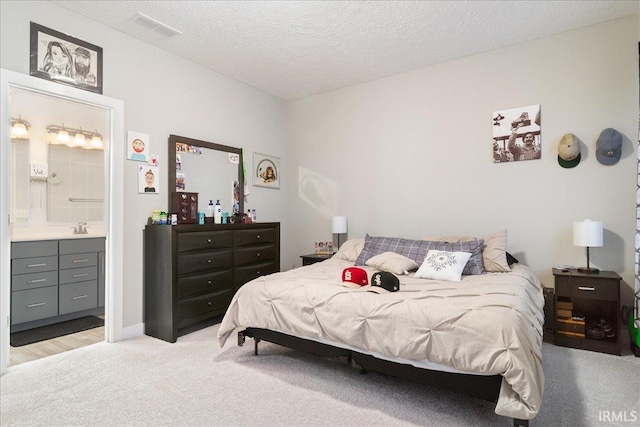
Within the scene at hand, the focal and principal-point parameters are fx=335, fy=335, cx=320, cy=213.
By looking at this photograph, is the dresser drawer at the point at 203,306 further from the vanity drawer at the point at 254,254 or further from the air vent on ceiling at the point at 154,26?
the air vent on ceiling at the point at 154,26

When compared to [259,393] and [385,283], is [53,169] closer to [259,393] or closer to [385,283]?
[259,393]

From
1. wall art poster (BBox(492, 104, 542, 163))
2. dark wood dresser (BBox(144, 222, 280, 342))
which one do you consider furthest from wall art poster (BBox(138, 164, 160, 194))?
wall art poster (BBox(492, 104, 542, 163))

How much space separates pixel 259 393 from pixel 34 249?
3029 millimetres

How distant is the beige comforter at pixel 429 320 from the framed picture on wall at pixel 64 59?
90.5 inches

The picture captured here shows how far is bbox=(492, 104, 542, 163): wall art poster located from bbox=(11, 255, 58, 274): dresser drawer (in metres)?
4.90

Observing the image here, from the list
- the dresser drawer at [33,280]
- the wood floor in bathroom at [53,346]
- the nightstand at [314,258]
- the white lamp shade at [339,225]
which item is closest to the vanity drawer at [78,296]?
the dresser drawer at [33,280]

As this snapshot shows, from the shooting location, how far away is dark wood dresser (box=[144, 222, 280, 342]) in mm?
3102

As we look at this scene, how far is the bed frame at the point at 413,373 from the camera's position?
5.64 feet

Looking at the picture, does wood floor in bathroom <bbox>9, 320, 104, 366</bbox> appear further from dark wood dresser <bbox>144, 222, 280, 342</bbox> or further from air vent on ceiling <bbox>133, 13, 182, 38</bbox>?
air vent on ceiling <bbox>133, 13, 182, 38</bbox>

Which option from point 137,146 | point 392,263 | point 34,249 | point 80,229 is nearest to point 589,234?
point 392,263

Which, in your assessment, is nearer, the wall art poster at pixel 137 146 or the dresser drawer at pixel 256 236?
the wall art poster at pixel 137 146

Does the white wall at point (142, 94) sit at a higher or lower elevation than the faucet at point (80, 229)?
higher

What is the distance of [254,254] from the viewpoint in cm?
396

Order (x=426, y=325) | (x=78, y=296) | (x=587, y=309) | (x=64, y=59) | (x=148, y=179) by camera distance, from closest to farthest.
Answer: (x=426, y=325) < (x=64, y=59) < (x=587, y=309) < (x=148, y=179) < (x=78, y=296)
